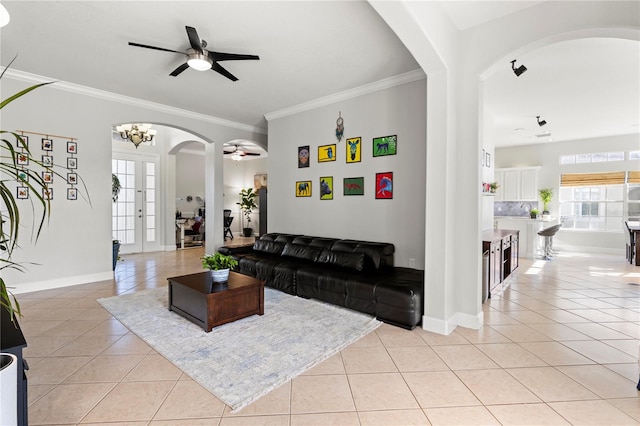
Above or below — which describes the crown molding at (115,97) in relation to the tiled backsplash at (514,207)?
above

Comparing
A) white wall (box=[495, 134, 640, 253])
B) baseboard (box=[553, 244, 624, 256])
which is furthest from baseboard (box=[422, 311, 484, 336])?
→ white wall (box=[495, 134, 640, 253])

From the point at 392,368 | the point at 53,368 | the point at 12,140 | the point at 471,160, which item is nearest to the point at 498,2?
the point at 471,160

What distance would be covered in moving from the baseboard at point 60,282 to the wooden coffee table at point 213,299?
7.50 feet

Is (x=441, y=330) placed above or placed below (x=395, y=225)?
below

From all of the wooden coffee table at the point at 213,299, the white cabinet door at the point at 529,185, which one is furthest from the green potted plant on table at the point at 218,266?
the white cabinet door at the point at 529,185

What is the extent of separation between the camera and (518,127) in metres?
7.05

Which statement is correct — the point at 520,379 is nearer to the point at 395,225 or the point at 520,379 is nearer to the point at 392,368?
the point at 392,368

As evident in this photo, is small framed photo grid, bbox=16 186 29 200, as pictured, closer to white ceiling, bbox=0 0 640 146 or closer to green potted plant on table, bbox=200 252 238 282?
white ceiling, bbox=0 0 640 146

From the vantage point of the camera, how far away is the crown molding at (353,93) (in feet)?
13.6

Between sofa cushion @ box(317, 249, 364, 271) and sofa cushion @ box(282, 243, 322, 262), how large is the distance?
0.12 metres

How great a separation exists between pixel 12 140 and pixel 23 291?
6.81ft

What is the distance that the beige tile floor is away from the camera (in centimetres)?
196

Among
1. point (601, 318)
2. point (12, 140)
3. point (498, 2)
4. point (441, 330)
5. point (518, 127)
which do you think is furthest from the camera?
point (518, 127)

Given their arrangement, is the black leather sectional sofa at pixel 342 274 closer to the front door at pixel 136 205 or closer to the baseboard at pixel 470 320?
the baseboard at pixel 470 320
